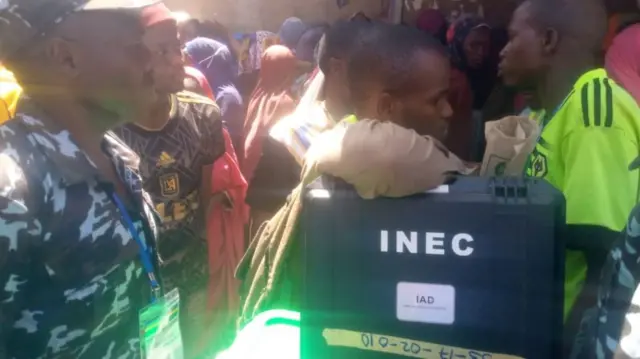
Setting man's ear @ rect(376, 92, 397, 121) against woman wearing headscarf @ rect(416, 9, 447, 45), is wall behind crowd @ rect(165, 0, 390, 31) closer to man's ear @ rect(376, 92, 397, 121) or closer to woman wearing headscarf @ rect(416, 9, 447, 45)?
woman wearing headscarf @ rect(416, 9, 447, 45)

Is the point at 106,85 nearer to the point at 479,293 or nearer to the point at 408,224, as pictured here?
the point at 408,224

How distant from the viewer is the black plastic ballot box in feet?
2.88

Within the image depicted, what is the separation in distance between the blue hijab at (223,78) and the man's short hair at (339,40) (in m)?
0.65

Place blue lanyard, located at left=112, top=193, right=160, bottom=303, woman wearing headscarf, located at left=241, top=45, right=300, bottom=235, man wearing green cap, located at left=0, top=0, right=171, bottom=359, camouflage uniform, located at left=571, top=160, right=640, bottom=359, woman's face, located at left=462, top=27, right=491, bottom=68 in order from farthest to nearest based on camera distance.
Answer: woman's face, located at left=462, top=27, right=491, bottom=68
woman wearing headscarf, located at left=241, top=45, right=300, bottom=235
blue lanyard, located at left=112, top=193, right=160, bottom=303
man wearing green cap, located at left=0, top=0, right=171, bottom=359
camouflage uniform, located at left=571, top=160, right=640, bottom=359

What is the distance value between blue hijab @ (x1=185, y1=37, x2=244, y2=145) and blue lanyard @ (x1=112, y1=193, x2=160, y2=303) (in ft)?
3.62

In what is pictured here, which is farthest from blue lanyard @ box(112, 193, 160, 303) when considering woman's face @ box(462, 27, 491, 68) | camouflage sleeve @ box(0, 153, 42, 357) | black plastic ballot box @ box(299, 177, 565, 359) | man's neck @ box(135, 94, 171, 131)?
woman's face @ box(462, 27, 491, 68)

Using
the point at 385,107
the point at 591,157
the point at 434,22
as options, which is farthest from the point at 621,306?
the point at 434,22

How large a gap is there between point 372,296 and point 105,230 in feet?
1.50

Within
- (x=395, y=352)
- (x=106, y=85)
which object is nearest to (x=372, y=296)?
(x=395, y=352)

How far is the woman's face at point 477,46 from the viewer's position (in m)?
2.11

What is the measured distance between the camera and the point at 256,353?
3.88ft

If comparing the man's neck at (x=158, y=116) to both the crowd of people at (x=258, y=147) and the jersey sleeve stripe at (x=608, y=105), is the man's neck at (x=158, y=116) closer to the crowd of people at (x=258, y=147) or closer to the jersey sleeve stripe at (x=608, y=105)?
the crowd of people at (x=258, y=147)

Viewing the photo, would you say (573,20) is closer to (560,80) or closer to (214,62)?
(560,80)

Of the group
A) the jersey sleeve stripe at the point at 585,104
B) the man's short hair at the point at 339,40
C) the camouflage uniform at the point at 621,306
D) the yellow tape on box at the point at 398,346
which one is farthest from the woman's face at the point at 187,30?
the camouflage uniform at the point at 621,306
